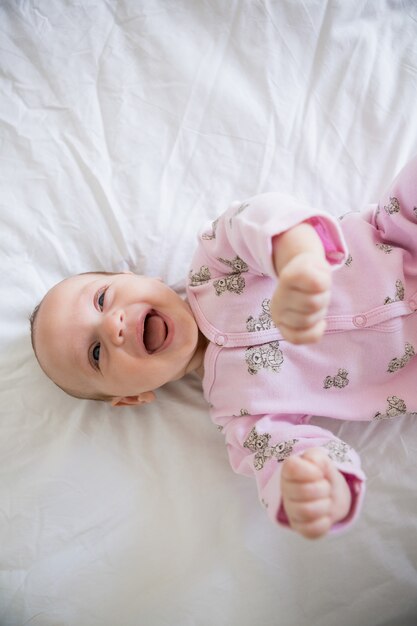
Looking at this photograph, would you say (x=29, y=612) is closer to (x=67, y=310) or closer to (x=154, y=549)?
(x=154, y=549)

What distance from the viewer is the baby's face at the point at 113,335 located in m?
0.99

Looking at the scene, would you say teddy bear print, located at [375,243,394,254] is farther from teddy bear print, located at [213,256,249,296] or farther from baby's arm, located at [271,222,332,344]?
baby's arm, located at [271,222,332,344]

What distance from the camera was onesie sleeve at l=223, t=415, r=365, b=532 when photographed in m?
0.82

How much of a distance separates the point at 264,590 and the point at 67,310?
643 millimetres

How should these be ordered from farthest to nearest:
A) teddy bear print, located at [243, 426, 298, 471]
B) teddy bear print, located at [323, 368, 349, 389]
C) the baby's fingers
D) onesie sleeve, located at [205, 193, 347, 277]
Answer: teddy bear print, located at [323, 368, 349, 389], teddy bear print, located at [243, 426, 298, 471], onesie sleeve, located at [205, 193, 347, 277], the baby's fingers

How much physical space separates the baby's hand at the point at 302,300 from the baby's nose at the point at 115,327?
14.3 inches

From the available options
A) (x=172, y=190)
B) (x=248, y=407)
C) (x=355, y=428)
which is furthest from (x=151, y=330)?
(x=355, y=428)

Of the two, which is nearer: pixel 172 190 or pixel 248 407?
pixel 248 407

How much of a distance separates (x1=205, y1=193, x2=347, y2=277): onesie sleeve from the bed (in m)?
0.25

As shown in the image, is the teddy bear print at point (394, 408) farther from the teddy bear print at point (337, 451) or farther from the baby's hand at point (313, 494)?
the baby's hand at point (313, 494)

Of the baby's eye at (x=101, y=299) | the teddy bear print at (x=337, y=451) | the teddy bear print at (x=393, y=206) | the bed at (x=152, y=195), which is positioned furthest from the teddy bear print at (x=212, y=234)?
the teddy bear print at (x=337, y=451)

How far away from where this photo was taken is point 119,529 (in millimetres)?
1056

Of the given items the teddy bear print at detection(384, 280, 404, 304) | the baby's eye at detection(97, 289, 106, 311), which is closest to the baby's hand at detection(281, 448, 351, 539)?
the teddy bear print at detection(384, 280, 404, 304)

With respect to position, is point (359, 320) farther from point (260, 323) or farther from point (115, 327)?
point (115, 327)
